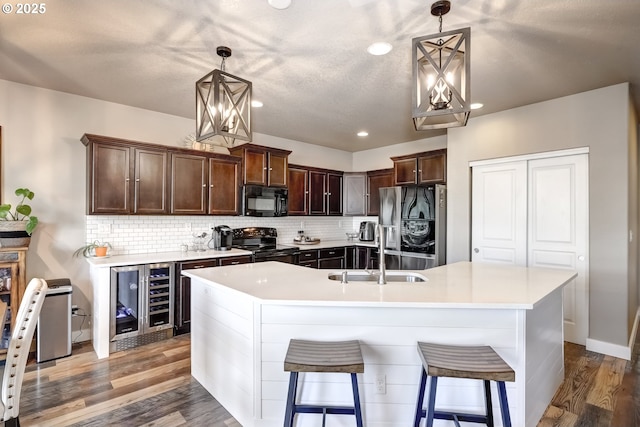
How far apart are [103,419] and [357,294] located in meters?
1.91

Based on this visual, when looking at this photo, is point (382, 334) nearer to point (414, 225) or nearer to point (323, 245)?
point (414, 225)

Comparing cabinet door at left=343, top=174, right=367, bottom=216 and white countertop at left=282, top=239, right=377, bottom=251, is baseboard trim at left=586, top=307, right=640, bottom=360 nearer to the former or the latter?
white countertop at left=282, top=239, right=377, bottom=251

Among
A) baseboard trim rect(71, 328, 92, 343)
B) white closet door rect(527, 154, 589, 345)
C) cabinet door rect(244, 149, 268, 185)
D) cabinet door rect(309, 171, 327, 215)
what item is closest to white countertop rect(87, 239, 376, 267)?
baseboard trim rect(71, 328, 92, 343)

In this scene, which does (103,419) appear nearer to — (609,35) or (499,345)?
(499,345)

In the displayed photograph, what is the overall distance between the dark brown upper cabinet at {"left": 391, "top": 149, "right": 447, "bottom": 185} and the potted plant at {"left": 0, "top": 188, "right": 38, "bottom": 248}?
4558mm

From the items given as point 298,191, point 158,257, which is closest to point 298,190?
point 298,191

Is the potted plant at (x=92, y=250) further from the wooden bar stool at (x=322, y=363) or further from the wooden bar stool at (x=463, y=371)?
the wooden bar stool at (x=463, y=371)

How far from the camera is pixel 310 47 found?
2549mm

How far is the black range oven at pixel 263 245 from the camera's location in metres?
4.55

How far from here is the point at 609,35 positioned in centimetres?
235

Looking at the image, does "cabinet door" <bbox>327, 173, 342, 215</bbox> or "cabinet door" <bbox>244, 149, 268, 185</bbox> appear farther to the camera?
"cabinet door" <bbox>327, 173, 342, 215</bbox>

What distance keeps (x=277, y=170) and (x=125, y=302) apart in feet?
8.57

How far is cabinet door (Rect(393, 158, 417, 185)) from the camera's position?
16.9 ft

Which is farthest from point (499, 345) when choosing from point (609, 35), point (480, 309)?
point (609, 35)
